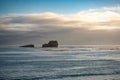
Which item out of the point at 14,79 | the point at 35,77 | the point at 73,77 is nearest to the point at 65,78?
the point at 73,77

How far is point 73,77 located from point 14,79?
861 cm

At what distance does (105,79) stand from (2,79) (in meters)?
14.7

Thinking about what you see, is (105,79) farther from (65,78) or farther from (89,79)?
(65,78)

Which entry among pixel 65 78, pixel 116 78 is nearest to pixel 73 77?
pixel 65 78

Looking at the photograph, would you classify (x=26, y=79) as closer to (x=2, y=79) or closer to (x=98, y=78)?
(x=2, y=79)

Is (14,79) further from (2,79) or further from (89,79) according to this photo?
(89,79)

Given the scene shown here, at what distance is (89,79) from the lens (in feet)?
112

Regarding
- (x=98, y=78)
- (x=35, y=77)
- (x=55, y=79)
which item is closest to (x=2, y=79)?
(x=35, y=77)

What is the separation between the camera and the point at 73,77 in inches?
1403

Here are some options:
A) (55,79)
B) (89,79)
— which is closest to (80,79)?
(89,79)

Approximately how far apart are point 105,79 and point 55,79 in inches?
282

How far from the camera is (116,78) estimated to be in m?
35.2

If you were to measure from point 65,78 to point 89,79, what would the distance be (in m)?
3.46

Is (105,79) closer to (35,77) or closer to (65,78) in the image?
(65,78)
